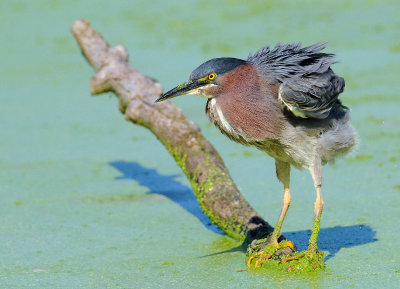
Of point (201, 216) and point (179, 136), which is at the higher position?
point (179, 136)

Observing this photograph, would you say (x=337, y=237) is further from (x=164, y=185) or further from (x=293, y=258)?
(x=164, y=185)

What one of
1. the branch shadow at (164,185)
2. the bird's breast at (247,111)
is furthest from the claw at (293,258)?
the branch shadow at (164,185)

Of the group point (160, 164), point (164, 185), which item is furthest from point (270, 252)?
point (160, 164)

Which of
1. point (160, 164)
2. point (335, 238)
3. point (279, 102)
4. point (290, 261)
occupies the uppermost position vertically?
point (160, 164)

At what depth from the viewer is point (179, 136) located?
505 centimetres

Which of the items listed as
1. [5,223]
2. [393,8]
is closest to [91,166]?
[5,223]

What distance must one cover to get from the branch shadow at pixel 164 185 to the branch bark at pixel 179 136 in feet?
1.20

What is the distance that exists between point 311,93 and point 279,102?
18cm

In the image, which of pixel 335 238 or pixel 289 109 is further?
pixel 335 238

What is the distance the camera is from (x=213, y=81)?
161 inches

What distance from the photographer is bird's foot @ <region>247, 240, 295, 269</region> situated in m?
4.17

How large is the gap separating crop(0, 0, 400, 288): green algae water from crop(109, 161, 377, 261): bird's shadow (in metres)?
0.01

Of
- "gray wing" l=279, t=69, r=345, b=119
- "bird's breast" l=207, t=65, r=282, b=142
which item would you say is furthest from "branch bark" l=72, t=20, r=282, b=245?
"gray wing" l=279, t=69, r=345, b=119

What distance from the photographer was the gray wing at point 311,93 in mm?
4059
